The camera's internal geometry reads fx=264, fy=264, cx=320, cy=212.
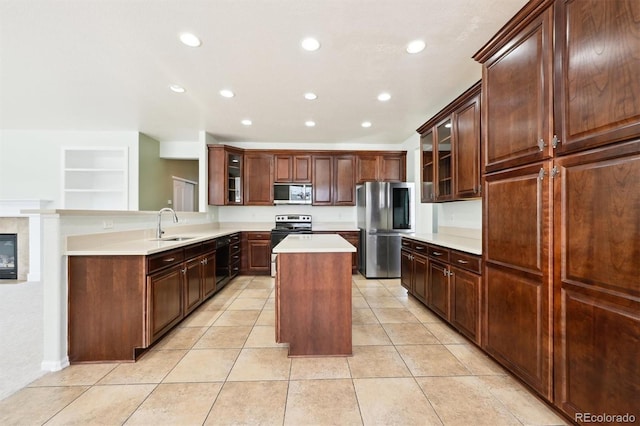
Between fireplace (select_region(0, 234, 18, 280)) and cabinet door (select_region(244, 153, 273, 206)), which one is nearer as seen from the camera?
fireplace (select_region(0, 234, 18, 280))

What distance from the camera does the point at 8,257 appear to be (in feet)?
14.9

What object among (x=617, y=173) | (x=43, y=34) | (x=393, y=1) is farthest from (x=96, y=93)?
(x=617, y=173)

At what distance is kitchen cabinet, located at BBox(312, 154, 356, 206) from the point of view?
5.16 metres

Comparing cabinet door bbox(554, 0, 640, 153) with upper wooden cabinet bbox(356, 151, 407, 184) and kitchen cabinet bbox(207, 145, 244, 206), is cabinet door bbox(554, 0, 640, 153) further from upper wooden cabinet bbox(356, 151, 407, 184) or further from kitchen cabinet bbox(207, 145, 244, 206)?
kitchen cabinet bbox(207, 145, 244, 206)

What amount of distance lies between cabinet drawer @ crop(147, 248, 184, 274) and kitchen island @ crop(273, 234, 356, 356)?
106 cm

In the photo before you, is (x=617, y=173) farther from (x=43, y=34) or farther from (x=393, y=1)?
(x=43, y=34)

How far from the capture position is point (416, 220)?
15.4 feet

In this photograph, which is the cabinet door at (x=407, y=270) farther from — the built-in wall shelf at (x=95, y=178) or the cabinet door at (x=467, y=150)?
the built-in wall shelf at (x=95, y=178)

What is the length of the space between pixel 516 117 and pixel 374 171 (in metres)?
3.44

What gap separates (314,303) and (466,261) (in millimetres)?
1370

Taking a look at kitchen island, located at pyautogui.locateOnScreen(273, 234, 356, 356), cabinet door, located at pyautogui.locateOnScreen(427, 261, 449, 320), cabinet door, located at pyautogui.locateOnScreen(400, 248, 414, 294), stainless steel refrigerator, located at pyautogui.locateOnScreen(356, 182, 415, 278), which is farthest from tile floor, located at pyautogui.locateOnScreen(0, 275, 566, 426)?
stainless steel refrigerator, located at pyautogui.locateOnScreen(356, 182, 415, 278)

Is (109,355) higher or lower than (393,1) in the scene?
lower

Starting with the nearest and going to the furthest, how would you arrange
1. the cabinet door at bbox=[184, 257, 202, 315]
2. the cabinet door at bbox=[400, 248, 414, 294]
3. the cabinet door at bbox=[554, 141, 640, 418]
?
the cabinet door at bbox=[554, 141, 640, 418] < the cabinet door at bbox=[184, 257, 202, 315] < the cabinet door at bbox=[400, 248, 414, 294]

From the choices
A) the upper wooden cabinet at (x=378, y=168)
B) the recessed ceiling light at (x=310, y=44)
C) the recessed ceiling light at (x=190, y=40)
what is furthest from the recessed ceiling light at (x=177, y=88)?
the upper wooden cabinet at (x=378, y=168)
